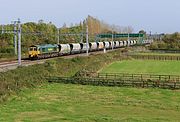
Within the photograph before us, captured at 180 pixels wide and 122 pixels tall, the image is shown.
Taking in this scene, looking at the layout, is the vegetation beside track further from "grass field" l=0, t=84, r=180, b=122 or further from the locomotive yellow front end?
the locomotive yellow front end

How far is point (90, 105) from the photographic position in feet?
116

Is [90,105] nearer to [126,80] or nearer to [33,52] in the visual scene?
[126,80]

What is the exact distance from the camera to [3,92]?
119 feet

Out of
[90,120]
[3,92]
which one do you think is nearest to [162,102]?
[90,120]

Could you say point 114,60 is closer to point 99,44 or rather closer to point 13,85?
point 99,44

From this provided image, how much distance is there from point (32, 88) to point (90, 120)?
1685 cm

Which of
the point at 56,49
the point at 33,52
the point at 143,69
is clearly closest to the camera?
the point at 143,69

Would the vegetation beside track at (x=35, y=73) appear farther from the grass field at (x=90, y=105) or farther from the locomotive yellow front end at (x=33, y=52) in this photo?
the locomotive yellow front end at (x=33, y=52)

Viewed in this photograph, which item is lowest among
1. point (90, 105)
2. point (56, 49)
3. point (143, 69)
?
point (90, 105)

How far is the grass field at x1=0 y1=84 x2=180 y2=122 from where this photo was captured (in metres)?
29.8

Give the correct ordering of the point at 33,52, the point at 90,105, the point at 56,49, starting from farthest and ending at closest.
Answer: the point at 56,49 → the point at 33,52 → the point at 90,105

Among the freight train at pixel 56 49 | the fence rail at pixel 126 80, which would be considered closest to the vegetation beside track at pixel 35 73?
the fence rail at pixel 126 80

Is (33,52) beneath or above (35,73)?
above

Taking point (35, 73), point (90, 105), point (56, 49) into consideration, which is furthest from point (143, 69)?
point (90, 105)
